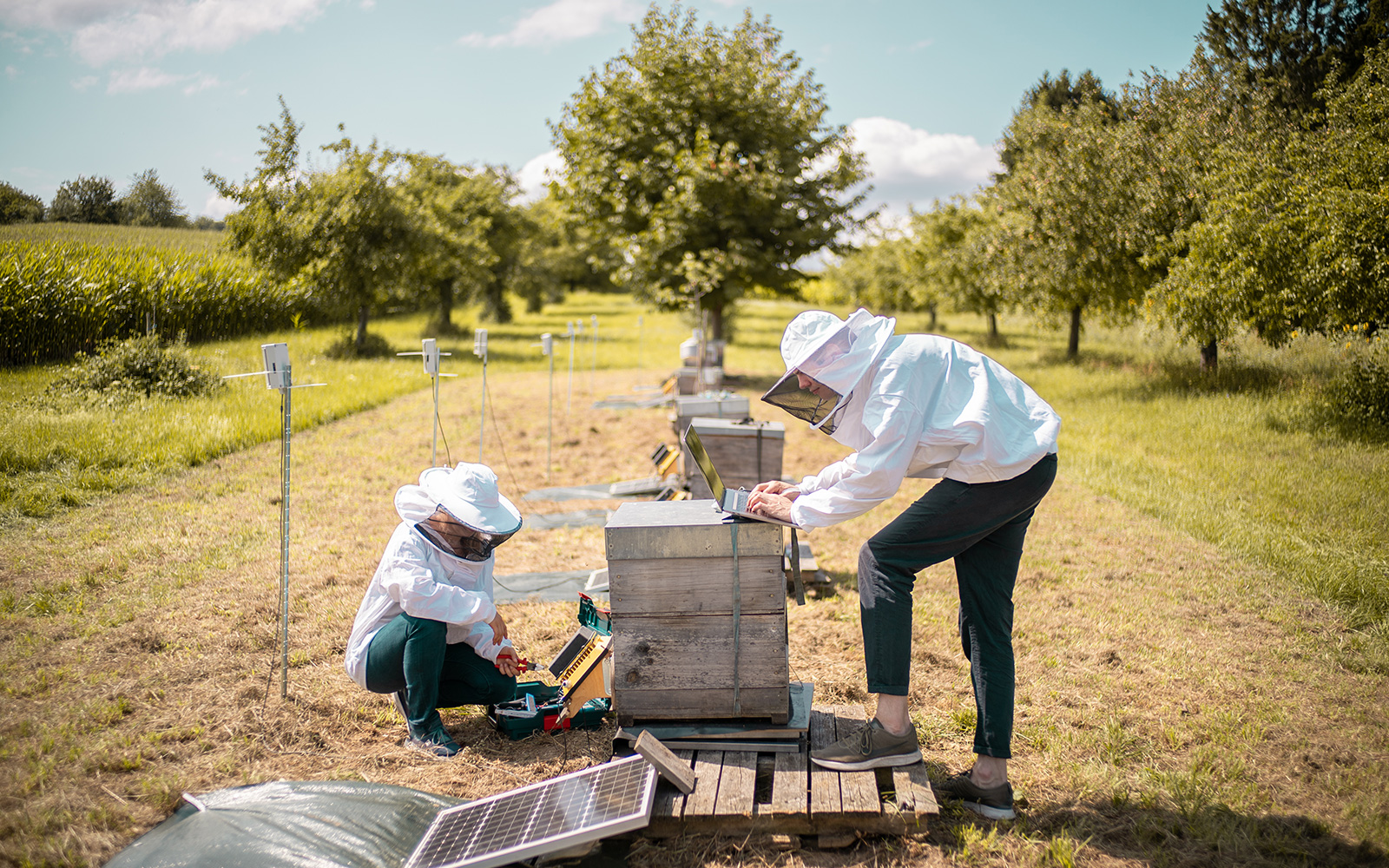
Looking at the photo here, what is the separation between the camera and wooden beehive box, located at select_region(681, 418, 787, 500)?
23.5 ft

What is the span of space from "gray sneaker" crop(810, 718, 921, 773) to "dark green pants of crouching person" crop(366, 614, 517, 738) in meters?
1.63

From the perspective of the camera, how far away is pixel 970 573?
331 cm

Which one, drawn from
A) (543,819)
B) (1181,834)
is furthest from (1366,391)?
(543,819)

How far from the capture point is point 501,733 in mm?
4066

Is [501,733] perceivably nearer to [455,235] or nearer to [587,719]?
[587,719]

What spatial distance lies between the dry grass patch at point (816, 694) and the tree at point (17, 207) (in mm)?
2354

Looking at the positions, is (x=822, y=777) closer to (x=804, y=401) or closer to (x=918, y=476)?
(x=918, y=476)

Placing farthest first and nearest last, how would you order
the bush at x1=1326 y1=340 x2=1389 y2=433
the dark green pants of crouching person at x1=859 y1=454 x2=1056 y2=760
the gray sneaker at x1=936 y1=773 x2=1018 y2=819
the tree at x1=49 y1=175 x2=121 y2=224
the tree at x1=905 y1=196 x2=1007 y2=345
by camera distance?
the tree at x1=905 y1=196 x2=1007 y2=345
the bush at x1=1326 y1=340 x2=1389 y2=433
the tree at x1=49 y1=175 x2=121 y2=224
the gray sneaker at x1=936 y1=773 x2=1018 y2=819
the dark green pants of crouching person at x1=859 y1=454 x2=1056 y2=760

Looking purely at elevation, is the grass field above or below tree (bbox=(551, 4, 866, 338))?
below

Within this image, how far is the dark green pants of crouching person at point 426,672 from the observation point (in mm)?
3723

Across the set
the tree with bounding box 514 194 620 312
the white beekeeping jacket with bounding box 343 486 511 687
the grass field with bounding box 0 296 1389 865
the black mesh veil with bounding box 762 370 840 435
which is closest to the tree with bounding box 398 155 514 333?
the tree with bounding box 514 194 620 312

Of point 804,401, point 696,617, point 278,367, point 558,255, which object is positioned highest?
point 558,255

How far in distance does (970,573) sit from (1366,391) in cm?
1008

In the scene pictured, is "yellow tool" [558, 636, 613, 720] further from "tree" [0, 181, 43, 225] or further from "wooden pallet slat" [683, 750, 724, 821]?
"tree" [0, 181, 43, 225]
